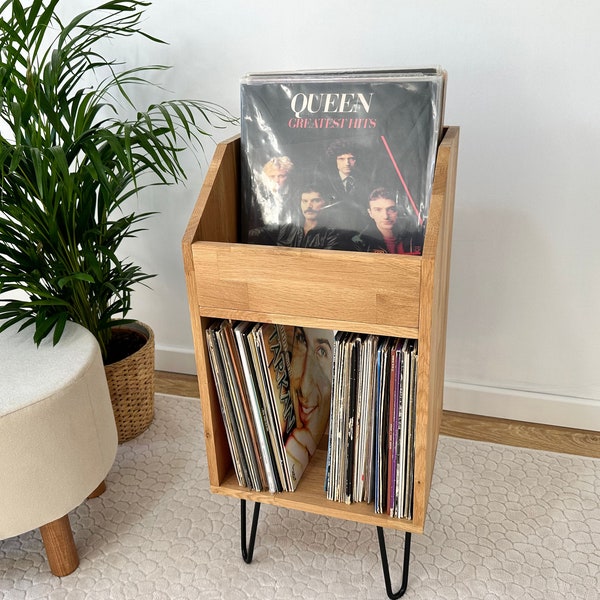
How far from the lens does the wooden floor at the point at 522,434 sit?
161 centimetres

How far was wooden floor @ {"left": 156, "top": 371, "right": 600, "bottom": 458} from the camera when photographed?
1611mm

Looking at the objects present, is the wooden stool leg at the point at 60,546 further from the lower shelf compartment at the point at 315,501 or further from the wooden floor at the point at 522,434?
the wooden floor at the point at 522,434

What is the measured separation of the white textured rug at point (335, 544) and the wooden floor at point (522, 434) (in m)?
0.04

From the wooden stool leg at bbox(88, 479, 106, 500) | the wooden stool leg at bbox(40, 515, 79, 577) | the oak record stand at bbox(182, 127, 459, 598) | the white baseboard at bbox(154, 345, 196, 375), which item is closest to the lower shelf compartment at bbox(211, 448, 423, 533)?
the oak record stand at bbox(182, 127, 459, 598)

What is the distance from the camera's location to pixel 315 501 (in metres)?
1.14

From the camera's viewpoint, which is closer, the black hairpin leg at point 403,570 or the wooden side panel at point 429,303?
the wooden side panel at point 429,303

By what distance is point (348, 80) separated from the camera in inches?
40.5

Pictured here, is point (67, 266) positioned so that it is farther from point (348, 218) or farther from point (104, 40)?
point (348, 218)

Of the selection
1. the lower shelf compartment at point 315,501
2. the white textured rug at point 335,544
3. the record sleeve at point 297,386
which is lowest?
the white textured rug at point 335,544

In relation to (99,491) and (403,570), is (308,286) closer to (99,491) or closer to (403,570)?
(403,570)

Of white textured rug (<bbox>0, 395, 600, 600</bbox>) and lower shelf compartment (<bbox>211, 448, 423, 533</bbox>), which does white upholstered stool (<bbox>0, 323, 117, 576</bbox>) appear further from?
lower shelf compartment (<bbox>211, 448, 423, 533</bbox>)

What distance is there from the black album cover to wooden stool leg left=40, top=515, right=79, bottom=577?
723mm

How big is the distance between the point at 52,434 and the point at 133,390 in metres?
0.51

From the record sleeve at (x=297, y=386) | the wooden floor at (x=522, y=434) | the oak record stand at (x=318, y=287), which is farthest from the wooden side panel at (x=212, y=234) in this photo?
the wooden floor at (x=522, y=434)
